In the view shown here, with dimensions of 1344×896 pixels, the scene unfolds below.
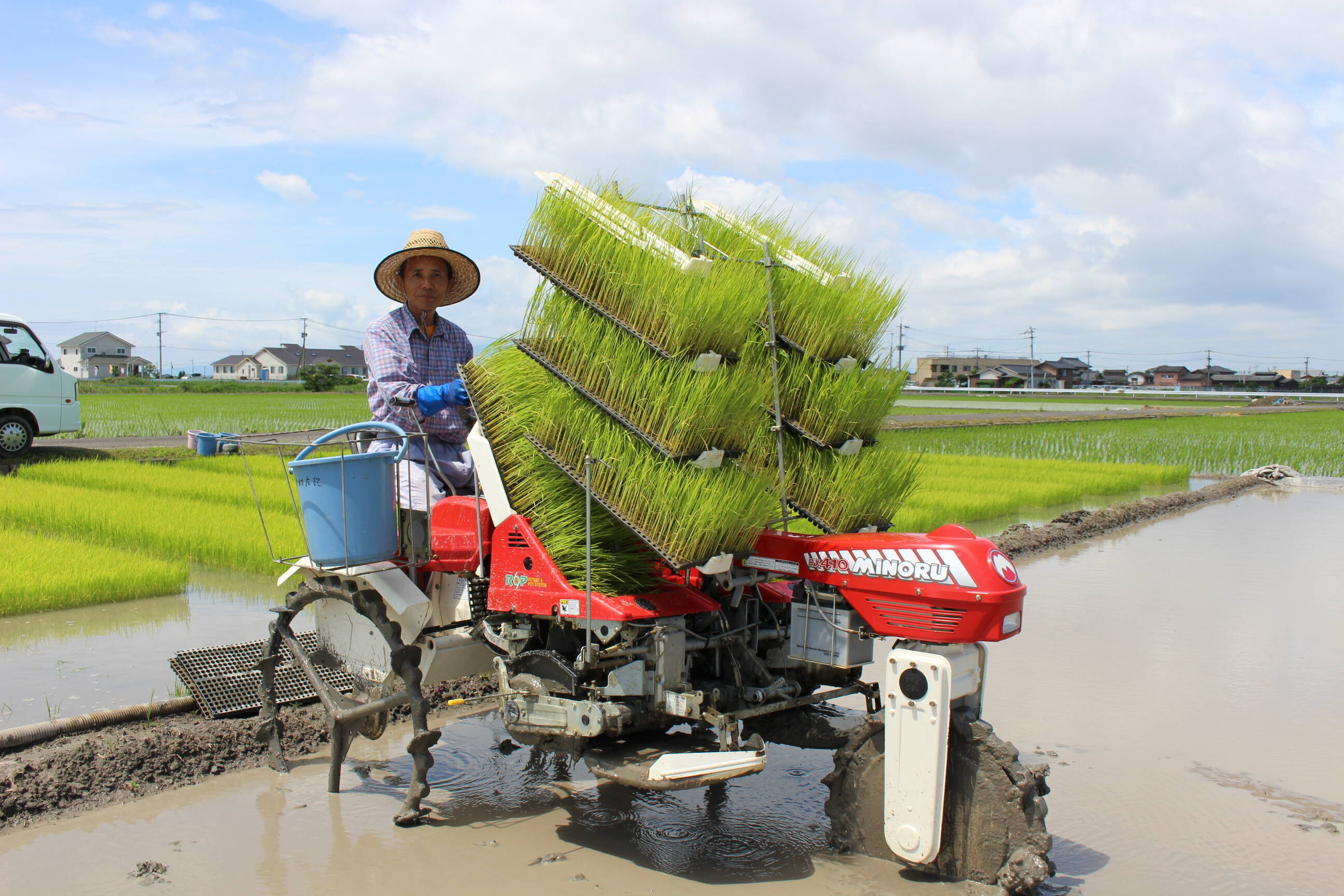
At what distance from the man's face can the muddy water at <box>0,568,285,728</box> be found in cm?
229

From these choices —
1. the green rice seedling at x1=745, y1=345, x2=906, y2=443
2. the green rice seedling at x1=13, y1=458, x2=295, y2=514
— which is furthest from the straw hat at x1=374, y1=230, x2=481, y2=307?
the green rice seedling at x1=13, y1=458, x2=295, y2=514

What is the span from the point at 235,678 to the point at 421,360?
6.59 feet

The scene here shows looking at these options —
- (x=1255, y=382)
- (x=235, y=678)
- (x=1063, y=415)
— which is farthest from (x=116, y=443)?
(x=1255, y=382)

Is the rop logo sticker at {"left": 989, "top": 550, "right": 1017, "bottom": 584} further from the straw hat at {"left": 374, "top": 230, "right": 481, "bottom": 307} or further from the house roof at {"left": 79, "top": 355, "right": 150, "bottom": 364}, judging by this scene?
the house roof at {"left": 79, "top": 355, "right": 150, "bottom": 364}

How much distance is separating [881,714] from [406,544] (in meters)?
1.89

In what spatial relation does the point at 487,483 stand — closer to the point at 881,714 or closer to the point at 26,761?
the point at 881,714

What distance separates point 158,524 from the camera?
9430 millimetres

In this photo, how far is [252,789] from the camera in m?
4.00

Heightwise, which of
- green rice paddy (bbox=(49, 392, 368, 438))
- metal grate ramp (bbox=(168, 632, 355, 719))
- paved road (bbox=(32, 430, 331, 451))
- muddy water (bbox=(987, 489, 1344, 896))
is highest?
green rice paddy (bbox=(49, 392, 368, 438))

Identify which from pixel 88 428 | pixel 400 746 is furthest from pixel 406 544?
pixel 88 428

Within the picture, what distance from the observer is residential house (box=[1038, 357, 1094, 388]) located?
10412 cm

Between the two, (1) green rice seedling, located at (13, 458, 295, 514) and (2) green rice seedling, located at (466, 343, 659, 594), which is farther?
(1) green rice seedling, located at (13, 458, 295, 514)

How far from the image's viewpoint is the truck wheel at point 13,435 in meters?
14.9

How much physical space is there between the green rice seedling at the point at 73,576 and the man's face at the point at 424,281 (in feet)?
14.5
